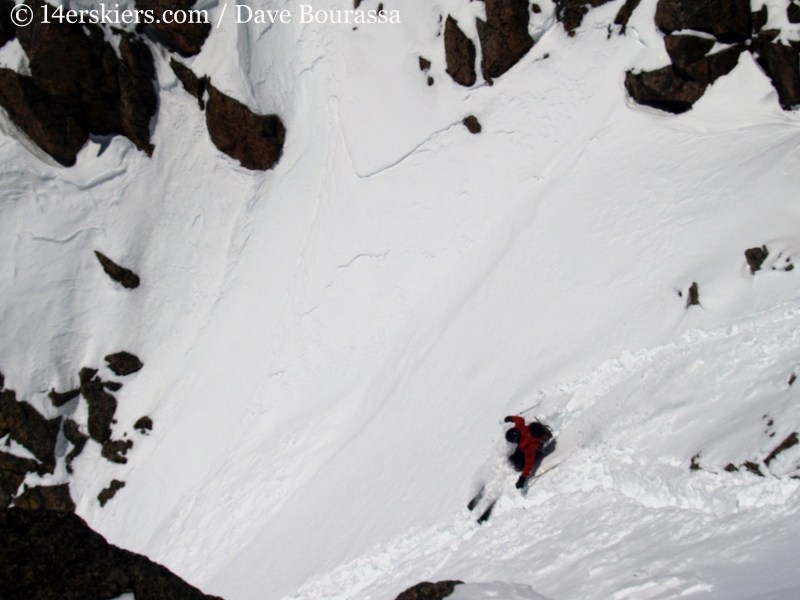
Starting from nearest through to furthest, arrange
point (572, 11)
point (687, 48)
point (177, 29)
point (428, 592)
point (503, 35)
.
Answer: point (428, 592)
point (687, 48)
point (572, 11)
point (503, 35)
point (177, 29)

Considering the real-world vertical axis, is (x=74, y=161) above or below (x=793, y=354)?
above

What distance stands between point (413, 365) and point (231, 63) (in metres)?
12.6

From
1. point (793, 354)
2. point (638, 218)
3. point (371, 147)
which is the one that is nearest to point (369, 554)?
point (793, 354)

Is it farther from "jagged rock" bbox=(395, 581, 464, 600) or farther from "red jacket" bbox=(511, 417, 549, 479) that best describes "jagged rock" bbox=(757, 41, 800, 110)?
"jagged rock" bbox=(395, 581, 464, 600)

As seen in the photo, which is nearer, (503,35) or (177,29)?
(503,35)

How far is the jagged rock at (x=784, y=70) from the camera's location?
10891 millimetres

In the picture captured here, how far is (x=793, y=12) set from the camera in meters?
11.0

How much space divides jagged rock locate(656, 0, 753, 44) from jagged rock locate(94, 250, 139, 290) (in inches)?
696

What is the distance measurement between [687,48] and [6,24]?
20.4 metres

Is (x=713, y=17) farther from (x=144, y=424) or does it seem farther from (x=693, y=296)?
(x=144, y=424)

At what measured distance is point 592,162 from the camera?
517 inches

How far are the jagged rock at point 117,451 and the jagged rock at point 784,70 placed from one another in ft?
65.0

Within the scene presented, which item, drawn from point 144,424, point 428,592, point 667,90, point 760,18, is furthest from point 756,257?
point 144,424

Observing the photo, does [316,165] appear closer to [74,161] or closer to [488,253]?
[488,253]
